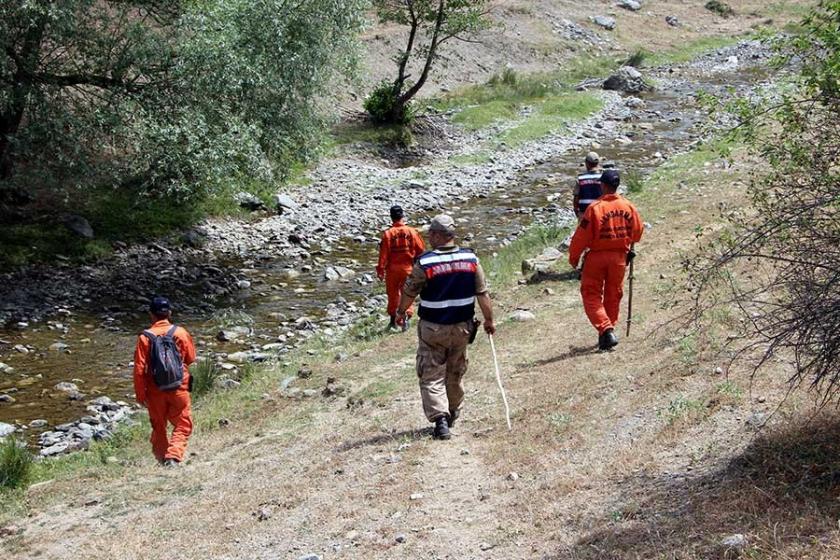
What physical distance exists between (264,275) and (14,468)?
34.6 feet

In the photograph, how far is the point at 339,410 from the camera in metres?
11.8

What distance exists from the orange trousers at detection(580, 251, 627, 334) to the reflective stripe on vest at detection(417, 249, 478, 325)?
8.70 ft

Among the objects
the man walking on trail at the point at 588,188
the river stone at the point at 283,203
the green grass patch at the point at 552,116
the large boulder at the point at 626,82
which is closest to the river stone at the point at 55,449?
the man walking on trail at the point at 588,188

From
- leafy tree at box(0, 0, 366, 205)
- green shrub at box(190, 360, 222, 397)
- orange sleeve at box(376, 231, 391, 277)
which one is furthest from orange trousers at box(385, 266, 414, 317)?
leafy tree at box(0, 0, 366, 205)

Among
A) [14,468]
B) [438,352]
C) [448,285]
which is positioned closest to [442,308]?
[448,285]

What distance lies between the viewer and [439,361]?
960 centimetres

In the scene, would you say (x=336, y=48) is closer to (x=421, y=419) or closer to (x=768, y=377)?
(x=421, y=419)

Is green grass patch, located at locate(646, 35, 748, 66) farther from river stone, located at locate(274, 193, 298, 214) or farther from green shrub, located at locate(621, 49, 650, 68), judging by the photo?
river stone, located at locate(274, 193, 298, 214)

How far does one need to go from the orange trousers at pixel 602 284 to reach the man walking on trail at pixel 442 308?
94.3 inches

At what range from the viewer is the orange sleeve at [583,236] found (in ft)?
38.0

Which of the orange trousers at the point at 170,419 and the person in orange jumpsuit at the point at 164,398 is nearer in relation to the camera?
the person in orange jumpsuit at the point at 164,398

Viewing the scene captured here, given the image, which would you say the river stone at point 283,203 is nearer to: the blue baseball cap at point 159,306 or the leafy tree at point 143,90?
the leafy tree at point 143,90

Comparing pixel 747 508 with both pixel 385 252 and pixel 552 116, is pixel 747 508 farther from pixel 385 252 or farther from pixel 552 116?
pixel 552 116

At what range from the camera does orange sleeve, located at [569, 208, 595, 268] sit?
11586 millimetres
